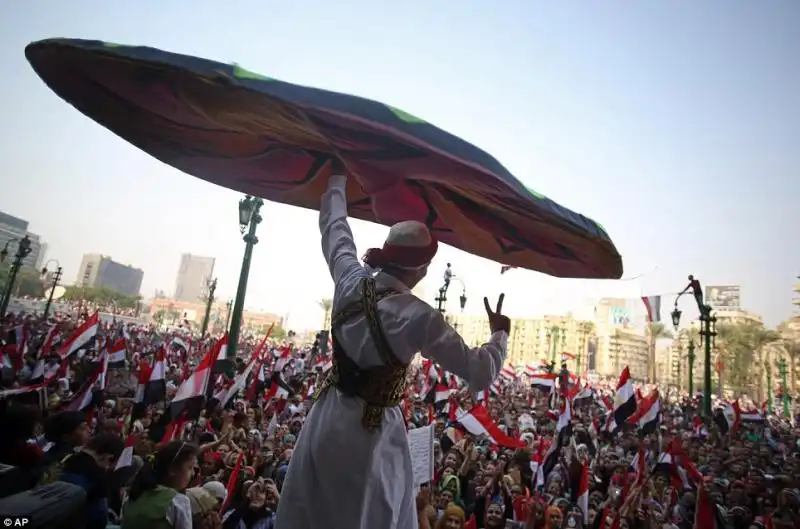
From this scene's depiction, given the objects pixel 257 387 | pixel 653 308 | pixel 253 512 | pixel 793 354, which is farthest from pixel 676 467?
pixel 793 354

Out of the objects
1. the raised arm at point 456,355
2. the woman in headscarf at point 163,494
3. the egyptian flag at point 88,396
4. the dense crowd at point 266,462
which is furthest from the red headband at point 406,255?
the egyptian flag at point 88,396

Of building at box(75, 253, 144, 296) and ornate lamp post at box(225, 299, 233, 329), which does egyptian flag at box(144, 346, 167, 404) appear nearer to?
ornate lamp post at box(225, 299, 233, 329)

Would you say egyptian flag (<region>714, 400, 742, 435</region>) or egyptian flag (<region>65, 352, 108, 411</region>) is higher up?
egyptian flag (<region>714, 400, 742, 435</region>)

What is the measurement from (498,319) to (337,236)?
0.97 metres

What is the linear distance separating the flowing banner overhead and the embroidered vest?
73 cm

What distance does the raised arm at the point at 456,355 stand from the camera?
2176mm

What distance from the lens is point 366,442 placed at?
2232 millimetres

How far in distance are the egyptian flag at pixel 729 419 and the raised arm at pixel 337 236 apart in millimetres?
16893

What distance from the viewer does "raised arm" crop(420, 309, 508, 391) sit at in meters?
2.18

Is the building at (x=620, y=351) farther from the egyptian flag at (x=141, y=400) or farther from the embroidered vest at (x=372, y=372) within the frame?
the embroidered vest at (x=372, y=372)

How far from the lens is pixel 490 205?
2.85 metres

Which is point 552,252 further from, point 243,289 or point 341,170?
point 243,289

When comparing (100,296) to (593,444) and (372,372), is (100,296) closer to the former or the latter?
(593,444)

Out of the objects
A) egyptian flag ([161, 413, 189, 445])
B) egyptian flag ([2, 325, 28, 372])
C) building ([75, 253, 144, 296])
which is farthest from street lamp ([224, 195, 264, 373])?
building ([75, 253, 144, 296])
